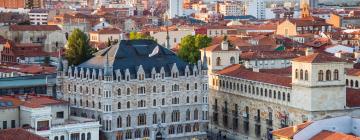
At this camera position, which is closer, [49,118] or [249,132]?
[49,118]

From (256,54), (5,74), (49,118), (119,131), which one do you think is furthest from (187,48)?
(49,118)

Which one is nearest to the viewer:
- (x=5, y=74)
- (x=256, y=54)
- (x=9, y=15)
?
(x=5, y=74)

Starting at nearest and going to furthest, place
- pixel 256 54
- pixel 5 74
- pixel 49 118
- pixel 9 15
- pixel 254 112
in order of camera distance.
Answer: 1. pixel 49 118
2. pixel 254 112
3. pixel 5 74
4. pixel 256 54
5. pixel 9 15

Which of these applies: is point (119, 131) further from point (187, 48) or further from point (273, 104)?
point (187, 48)

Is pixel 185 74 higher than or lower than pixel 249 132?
higher

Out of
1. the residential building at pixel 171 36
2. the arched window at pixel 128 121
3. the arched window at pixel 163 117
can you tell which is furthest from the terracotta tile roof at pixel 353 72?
the residential building at pixel 171 36

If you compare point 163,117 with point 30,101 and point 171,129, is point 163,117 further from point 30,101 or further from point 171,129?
point 30,101

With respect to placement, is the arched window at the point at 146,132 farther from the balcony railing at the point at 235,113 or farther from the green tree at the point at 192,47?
the green tree at the point at 192,47

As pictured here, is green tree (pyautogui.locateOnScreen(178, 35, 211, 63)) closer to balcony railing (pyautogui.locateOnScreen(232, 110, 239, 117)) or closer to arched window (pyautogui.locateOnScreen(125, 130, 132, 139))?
balcony railing (pyautogui.locateOnScreen(232, 110, 239, 117))
